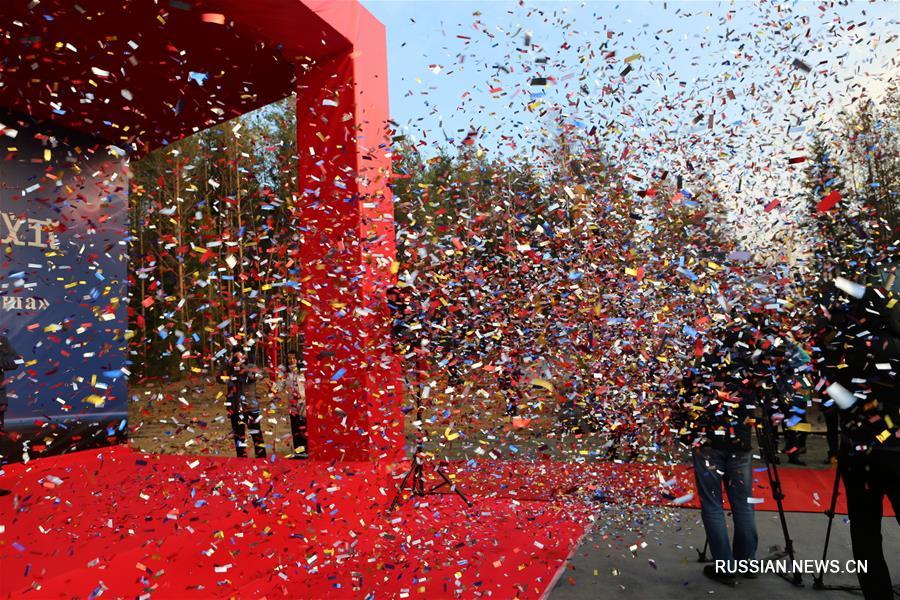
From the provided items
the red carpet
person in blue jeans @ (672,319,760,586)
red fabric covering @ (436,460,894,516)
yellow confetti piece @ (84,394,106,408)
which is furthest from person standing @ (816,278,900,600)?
yellow confetti piece @ (84,394,106,408)

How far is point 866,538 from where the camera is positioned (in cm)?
273

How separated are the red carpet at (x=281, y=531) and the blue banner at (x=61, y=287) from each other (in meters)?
1.45

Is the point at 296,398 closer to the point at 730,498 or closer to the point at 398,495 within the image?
the point at 398,495

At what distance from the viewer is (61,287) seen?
6.66m

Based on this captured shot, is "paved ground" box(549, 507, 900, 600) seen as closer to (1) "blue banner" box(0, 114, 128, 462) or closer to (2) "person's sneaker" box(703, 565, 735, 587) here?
(2) "person's sneaker" box(703, 565, 735, 587)

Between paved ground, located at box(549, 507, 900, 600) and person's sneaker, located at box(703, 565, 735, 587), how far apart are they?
5 cm

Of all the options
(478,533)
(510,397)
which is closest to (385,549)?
(478,533)

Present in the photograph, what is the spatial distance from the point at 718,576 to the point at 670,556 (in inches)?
17.8

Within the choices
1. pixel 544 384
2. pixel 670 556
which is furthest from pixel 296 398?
pixel 670 556

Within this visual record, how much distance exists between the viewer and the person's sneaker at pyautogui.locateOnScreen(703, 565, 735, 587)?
339cm

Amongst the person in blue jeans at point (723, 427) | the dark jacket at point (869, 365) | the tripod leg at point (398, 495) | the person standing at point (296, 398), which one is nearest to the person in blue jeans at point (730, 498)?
the person in blue jeans at point (723, 427)

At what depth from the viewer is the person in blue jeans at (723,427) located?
10.5 feet

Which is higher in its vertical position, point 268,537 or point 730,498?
point 730,498

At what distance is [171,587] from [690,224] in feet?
11.4
